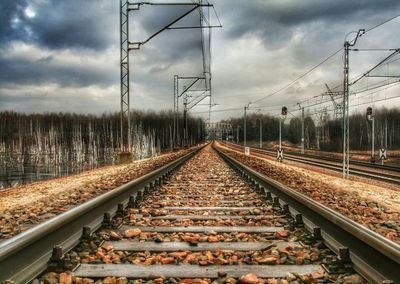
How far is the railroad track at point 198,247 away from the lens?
335 cm

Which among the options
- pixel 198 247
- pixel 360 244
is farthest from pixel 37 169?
pixel 360 244

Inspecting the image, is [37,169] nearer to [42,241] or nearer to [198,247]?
[198,247]

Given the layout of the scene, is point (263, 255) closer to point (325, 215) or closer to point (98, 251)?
point (325, 215)

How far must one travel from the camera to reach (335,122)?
328ft

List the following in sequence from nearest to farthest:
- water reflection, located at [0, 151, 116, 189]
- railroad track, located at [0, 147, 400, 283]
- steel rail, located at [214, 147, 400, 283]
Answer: steel rail, located at [214, 147, 400, 283]
railroad track, located at [0, 147, 400, 283]
water reflection, located at [0, 151, 116, 189]

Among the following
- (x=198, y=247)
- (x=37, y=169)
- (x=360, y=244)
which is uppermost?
(x=360, y=244)

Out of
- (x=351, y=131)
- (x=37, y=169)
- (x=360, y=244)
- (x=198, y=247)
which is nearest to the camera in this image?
(x=360, y=244)

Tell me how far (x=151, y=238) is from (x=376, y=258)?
2583mm

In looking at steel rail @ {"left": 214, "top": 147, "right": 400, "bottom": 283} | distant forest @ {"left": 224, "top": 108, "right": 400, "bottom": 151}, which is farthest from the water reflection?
distant forest @ {"left": 224, "top": 108, "right": 400, "bottom": 151}

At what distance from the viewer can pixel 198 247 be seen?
4.48 metres

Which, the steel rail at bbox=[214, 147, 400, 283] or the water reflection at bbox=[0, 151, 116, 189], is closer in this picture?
the steel rail at bbox=[214, 147, 400, 283]

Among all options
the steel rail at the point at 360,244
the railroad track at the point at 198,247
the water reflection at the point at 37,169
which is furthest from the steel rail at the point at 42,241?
the water reflection at the point at 37,169

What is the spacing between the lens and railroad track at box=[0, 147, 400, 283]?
335 centimetres

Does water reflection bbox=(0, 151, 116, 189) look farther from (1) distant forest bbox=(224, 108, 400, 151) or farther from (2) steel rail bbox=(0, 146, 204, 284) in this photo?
(1) distant forest bbox=(224, 108, 400, 151)
